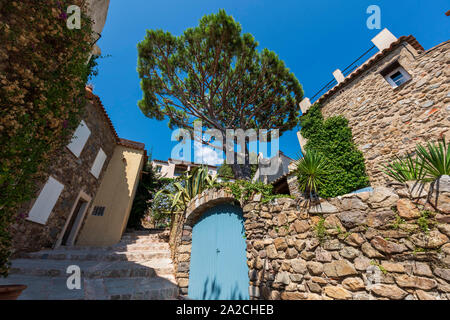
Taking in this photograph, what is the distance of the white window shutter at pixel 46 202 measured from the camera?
536 centimetres

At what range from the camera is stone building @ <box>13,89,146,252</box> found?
551cm

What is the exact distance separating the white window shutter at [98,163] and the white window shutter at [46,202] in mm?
2121

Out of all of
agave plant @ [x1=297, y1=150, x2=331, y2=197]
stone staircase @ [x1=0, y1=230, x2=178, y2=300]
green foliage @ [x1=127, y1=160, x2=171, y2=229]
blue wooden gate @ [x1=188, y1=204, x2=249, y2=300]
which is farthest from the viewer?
green foliage @ [x1=127, y1=160, x2=171, y2=229]

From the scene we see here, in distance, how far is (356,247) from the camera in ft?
8.42

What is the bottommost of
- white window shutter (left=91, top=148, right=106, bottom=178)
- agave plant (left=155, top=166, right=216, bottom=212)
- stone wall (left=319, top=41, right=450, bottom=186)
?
agave plant (left=155, top=166, right=216, bottom=212)

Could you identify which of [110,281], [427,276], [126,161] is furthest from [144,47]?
[427,276]

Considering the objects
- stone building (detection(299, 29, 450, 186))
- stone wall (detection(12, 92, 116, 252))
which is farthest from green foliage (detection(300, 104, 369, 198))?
stone wall (detection(12, 92, 116, 252))

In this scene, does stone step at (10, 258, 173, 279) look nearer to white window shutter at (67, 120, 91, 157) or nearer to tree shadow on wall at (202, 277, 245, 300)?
tree shadow on wall at (202, 277, 245, 300)

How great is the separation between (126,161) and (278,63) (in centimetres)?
1072

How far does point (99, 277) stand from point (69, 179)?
4.68 meters

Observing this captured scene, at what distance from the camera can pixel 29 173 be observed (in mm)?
2199

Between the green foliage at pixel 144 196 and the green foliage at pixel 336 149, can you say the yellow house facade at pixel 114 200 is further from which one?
the green foliage at pixel 336 149

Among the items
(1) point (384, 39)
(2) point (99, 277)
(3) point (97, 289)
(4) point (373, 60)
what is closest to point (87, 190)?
(2) point (99, 277)
